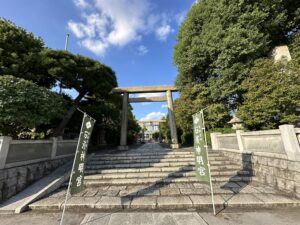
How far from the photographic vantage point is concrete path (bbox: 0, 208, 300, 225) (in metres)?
3.13

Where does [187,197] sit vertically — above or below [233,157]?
below

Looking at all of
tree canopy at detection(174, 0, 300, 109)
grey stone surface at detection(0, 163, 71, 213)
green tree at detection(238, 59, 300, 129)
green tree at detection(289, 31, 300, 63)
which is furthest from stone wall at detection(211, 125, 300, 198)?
grey stone surface at detection(0, 163, 71, 213)

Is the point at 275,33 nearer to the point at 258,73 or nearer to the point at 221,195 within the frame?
the point at 258,73

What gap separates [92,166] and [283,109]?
8900 mm

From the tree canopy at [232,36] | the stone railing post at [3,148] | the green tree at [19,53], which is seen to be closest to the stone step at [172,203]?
the stone railing post at [3,148]

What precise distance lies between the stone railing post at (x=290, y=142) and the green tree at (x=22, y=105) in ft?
25.3

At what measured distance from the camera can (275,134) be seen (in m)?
4.75

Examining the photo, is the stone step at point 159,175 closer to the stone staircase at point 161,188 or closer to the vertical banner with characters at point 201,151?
the stone staircase at point 161,188

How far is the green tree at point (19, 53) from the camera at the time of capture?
6516 mm

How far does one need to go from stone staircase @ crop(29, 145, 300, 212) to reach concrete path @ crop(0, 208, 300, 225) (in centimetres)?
32

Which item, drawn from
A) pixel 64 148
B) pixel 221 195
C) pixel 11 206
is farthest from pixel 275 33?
pixel 11 206

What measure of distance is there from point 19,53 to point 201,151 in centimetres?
885

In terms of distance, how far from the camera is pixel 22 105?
5.12 meters

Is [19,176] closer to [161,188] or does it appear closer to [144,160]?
[161,188]
